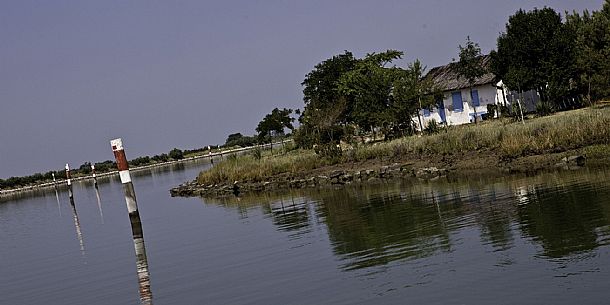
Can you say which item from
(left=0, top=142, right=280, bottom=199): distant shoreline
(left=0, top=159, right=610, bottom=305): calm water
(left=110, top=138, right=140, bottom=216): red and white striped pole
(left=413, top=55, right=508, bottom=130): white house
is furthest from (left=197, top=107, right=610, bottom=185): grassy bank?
(left=0, top=142, right=280, bottom=199): distant shoreline

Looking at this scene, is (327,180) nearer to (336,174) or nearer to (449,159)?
(336,174)

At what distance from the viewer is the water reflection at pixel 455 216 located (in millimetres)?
14555

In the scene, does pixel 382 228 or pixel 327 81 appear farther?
pixel 327 81

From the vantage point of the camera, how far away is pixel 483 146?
32812 millimetres

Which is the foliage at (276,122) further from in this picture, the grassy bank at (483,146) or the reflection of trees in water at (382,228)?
the reflection of trees in water at (382,228)

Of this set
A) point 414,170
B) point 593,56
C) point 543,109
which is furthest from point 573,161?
point 593,56

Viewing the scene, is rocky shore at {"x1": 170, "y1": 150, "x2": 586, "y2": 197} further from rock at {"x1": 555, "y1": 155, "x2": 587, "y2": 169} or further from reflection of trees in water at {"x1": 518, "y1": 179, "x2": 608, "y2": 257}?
reflection of trees in water at {"x1": 518, "y1": 179, "x2": 608, "y2": 257}

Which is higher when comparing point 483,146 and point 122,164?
point 122,164

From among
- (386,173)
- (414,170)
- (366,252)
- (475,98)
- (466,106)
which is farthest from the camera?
(466,106)

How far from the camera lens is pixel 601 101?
4919cm

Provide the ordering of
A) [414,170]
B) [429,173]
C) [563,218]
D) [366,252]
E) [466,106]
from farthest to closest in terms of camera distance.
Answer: [466,106]
[414,170]
[429,173]
[563,218]
[366,252]

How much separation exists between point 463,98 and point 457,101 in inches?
21.1

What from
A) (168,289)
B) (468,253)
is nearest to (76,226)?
(168,289)

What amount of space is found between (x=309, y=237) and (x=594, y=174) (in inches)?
345
